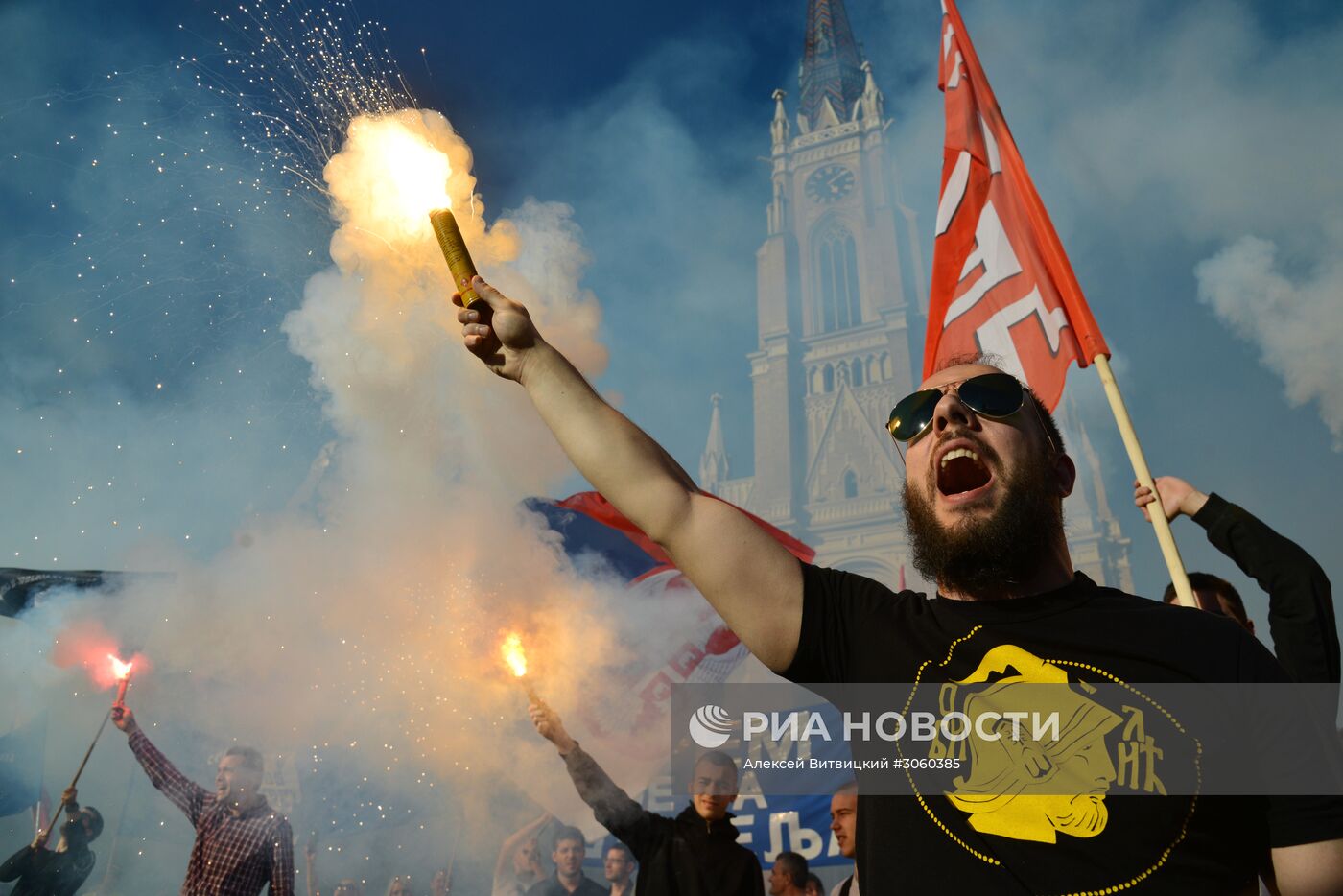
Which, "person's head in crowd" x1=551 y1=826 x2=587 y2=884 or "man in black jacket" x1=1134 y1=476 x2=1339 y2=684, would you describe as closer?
"man in black jacket" x1=1134 y1=476 x2=1339 y2=684

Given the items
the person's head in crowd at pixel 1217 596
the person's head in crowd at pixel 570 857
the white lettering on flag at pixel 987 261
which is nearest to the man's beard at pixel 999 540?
the person's head in crowd at pixel 1217 596

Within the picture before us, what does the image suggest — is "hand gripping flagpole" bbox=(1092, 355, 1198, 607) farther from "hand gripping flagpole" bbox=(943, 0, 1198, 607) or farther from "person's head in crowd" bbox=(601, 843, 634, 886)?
"person's head in crowd" bbox=(601, 843, 634, 886)

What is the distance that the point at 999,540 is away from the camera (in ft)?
4.96

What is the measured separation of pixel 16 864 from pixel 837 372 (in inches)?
1824

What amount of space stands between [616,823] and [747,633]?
3633mm

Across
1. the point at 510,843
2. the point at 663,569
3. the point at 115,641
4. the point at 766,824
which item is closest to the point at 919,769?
the point at 766,824

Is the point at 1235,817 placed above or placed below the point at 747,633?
below

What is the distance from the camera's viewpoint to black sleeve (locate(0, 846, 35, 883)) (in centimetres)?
696

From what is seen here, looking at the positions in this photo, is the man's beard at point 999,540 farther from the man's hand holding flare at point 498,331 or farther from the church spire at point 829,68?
the church spire at point 829,68

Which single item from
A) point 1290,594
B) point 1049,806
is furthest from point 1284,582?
point 1049,806

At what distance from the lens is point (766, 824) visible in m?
7.87

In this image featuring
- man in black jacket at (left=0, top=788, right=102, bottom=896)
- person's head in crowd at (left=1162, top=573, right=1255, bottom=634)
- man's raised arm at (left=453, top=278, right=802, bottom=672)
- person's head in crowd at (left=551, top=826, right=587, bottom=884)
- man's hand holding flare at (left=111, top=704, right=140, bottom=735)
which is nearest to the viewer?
man's raised arm at (left=453, top=278, right=802, bottom=672)

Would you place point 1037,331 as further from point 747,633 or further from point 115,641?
point 115,641

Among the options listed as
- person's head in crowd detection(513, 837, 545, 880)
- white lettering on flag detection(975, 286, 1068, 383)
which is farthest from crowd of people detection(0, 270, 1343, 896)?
person's head in crowd detection(513, 837, 545, 880)
